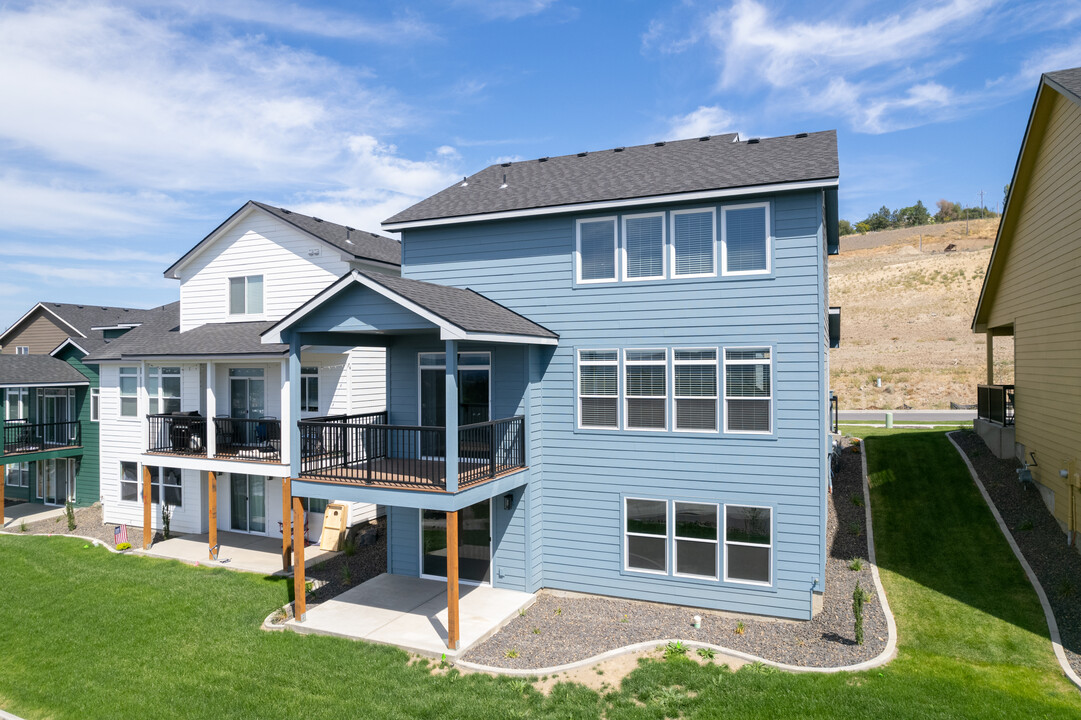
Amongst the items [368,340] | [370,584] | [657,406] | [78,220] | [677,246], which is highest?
[78,220]

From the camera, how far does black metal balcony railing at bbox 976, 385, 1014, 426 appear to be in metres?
17.0

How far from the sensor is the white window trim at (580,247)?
11695mm

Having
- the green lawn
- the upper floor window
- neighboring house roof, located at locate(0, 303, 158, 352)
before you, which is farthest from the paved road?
neighboring house roof, located at locate(0, 303, 158, 352)

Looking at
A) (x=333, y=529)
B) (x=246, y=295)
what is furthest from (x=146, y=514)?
(x=246, y=295)

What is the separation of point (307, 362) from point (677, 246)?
10.5m

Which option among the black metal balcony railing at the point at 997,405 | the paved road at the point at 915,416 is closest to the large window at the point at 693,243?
the black metal balcony railing at the point at 997,405

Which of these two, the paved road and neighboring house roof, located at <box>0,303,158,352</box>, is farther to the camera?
the paved road

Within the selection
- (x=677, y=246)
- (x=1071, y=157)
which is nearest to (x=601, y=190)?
(x=677, y=246)

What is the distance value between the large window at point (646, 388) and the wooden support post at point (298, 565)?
6.32 m

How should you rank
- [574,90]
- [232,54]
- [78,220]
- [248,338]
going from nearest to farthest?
[232,54] < [248,338] < [574,90] < [78,220]

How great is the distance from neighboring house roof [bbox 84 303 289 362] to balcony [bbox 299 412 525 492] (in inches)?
→ 144

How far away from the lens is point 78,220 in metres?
29.4

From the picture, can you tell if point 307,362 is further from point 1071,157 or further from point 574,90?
point 1071,157

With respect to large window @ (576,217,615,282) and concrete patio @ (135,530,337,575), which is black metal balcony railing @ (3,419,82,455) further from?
large window @ (576,217,615,282)
